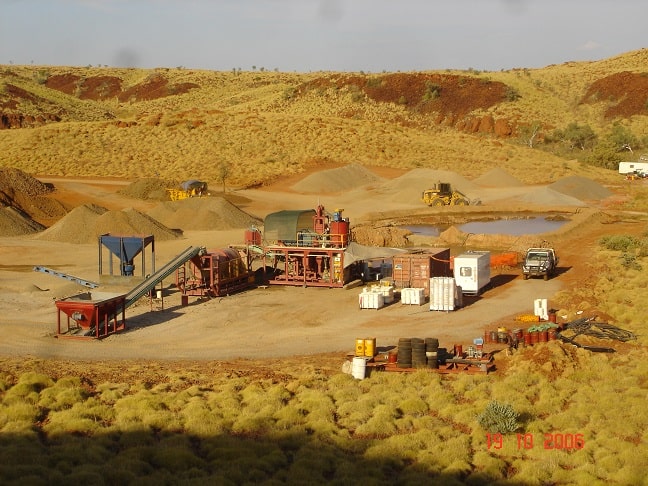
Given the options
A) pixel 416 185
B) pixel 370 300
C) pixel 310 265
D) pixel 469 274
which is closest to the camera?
pixel 370 300

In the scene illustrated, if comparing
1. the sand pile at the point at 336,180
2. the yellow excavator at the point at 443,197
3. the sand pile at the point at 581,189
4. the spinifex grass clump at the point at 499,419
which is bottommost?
the spinifex grass clump at the point at 499,419

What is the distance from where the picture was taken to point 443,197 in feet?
233

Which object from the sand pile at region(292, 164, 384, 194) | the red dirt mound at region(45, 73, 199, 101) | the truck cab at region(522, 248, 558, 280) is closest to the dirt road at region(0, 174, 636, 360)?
the truck cab at region(522, 248, 558, 280)

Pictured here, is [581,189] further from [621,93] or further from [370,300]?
[621,93]

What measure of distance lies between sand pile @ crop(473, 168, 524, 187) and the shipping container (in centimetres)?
4806

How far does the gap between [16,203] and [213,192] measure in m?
18.9

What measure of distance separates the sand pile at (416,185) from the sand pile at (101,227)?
2709 cm

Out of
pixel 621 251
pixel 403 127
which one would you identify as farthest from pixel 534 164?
pixel 621 251

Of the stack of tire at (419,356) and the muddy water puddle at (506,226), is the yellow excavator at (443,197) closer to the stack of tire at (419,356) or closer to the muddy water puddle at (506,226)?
the muddy water puddle at (506,226)

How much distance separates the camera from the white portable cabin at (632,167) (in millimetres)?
91312

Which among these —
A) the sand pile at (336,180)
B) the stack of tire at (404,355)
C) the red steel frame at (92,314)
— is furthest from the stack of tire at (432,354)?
the sand pile at (336,180)
